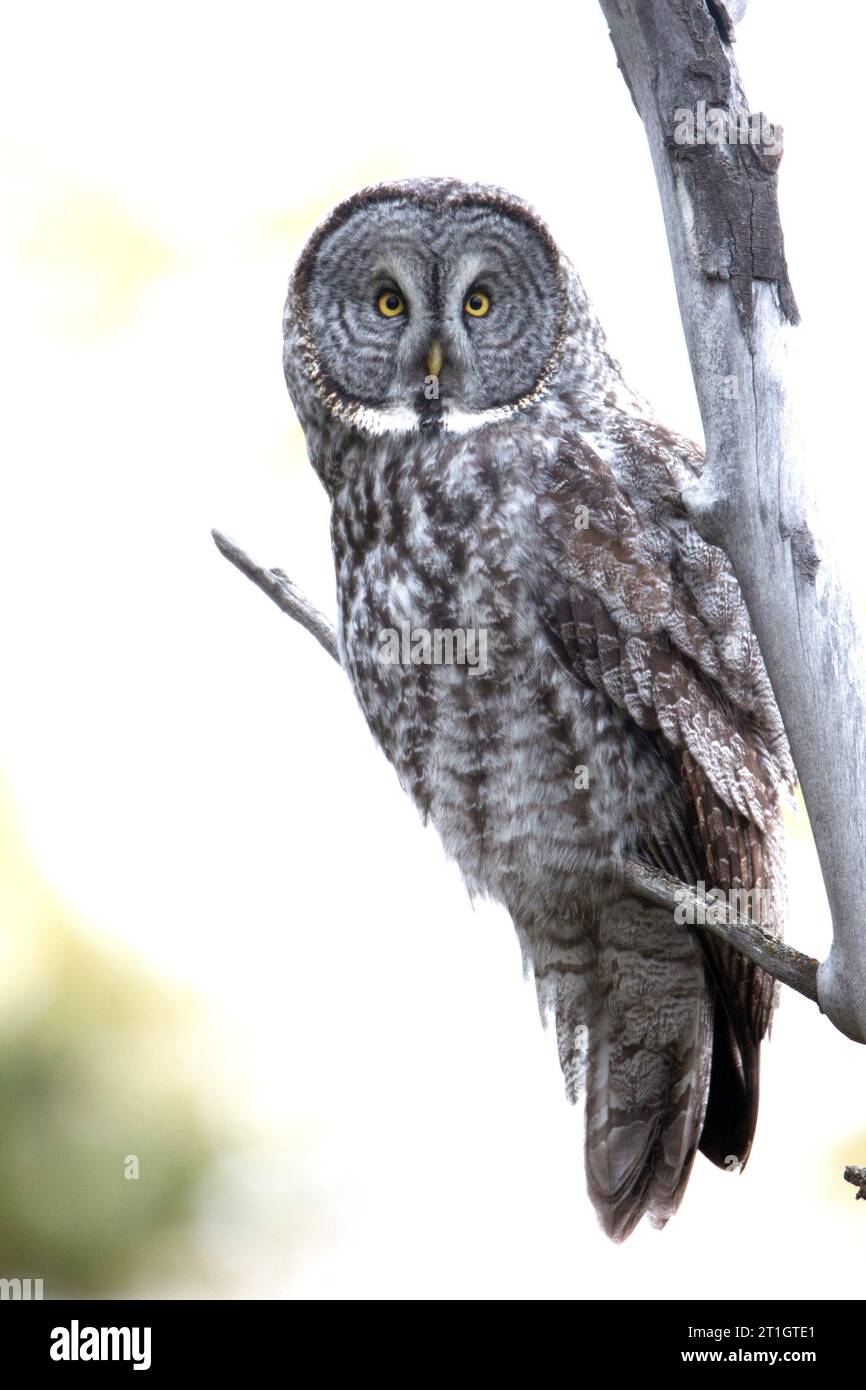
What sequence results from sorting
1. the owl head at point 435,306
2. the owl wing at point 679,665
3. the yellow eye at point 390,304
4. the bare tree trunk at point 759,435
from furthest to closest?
1. the yellow eye at point 390,304
2. the owl head at point 435,306
3. the owl wing at point 679,665
4. the bare tree trunk at point 759,435

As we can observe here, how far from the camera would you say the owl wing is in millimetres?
2766

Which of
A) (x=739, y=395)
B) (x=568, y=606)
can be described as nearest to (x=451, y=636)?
(x=568, y=606)

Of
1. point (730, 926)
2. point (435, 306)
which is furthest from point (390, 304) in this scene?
point (730, 926)

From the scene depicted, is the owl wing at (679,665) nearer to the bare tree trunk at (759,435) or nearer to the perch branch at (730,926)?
the perch branch at (730,926)

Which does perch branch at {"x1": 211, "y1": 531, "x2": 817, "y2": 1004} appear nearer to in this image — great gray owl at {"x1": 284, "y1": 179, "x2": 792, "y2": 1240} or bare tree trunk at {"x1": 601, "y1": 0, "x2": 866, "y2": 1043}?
bare tree trunk at {"x1": 601, "y1": 0, "x2": 866, "y2": 1043}

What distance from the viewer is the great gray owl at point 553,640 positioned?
2805 mm

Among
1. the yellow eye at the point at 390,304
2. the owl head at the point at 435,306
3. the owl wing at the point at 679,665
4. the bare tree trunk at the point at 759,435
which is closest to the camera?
the bare tree trunk at the point at 759,435

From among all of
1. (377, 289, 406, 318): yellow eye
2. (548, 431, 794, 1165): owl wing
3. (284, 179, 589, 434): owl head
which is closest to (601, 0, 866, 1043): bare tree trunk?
(548, 431, 794, 1165): owl wing

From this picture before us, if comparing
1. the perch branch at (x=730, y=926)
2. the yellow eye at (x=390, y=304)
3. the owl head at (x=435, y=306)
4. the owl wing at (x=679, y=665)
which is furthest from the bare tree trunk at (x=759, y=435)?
the yellow eye at (x=390, y=304)

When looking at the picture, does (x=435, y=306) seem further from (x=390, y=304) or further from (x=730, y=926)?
(x=730, y=926)

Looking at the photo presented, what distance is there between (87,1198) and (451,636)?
3.17m
